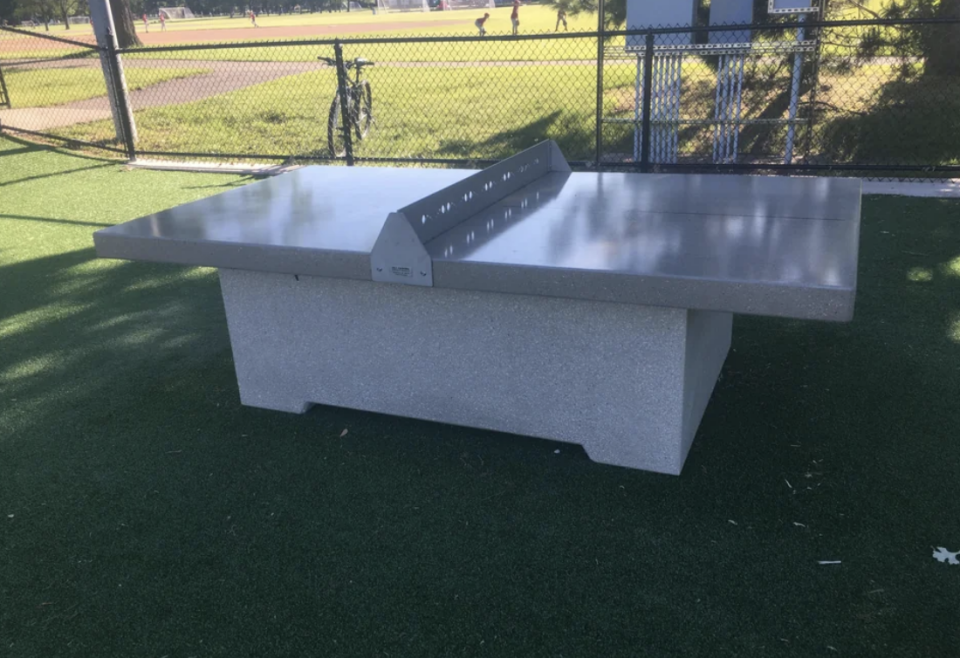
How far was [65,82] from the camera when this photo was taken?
61.7 ft

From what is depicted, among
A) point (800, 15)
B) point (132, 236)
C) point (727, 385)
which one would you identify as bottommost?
point (727, 385)

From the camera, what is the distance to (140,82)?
1823 cm

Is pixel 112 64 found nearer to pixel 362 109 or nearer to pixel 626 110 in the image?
pixel 362 109

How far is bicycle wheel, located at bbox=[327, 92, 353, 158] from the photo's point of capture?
9.73m

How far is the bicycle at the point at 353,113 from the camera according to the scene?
386 inches

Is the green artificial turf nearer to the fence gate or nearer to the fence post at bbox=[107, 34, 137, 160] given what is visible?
the fence post at bbox=[107, 34, 137, 160]

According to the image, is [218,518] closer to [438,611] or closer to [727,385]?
[438,611]

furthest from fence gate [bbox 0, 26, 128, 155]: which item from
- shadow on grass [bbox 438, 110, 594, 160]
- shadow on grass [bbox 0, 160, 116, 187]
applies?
shadow on grass [bbox 438, 110, 594, 160]

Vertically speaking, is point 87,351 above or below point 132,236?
below

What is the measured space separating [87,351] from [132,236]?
1.48 meters

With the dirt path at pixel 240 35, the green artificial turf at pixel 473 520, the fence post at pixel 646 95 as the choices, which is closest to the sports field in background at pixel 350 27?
the dirt path at pixel 240 35

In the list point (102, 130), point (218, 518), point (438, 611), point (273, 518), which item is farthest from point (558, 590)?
point (102, 130)

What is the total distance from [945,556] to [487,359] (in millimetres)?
1697

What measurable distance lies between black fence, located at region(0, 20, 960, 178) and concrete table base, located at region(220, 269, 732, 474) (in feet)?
15.6
